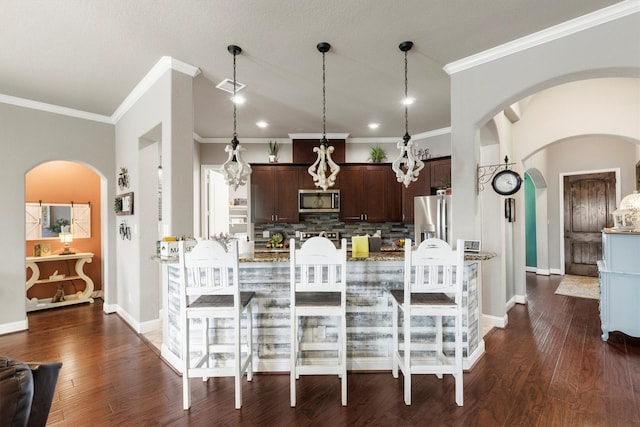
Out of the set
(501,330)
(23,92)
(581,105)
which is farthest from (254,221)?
(581,105)

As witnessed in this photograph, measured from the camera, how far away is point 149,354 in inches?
119

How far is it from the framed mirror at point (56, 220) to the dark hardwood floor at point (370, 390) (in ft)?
5.72

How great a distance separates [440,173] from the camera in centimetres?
506

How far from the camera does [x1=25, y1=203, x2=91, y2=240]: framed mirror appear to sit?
448 centimetres

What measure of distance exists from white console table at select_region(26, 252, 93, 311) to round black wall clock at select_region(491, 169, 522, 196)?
5.85 metres

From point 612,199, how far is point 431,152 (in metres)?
3.99

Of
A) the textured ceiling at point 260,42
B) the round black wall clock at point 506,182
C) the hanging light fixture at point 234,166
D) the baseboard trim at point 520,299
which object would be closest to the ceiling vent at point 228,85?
the textured ceiling at point 260,42

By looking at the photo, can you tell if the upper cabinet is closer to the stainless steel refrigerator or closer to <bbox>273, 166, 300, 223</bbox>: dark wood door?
the stainless steel refrigerator

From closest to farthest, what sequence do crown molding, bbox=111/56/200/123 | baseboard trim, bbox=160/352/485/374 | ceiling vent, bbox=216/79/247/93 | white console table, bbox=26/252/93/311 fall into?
baseboard trim, bbox=160/352/485/374 → crown molding, bbox=111/56/200/123 → ceiling vent, bbox=216/79/247/93 → white console table, bbox=26/252/93/311

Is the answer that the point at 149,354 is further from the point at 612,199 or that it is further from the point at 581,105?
the point at 612,199

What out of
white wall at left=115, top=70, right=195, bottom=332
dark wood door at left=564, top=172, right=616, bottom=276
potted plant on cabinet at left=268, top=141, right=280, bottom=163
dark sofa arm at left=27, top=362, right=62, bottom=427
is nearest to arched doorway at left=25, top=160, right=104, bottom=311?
white wall at left=115, top=70, right=195, bottom=332

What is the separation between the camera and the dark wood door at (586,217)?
621cm

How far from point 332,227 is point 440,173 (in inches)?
85.7

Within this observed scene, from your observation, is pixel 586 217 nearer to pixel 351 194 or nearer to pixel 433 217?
pixel 433 217
